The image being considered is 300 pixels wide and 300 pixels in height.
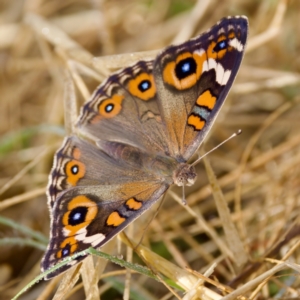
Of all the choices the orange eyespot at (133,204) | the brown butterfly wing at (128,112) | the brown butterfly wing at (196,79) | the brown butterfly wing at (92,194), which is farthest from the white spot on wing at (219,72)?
the orange eyespot at (133,204)

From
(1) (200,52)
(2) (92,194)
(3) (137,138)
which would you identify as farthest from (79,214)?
(1) (200,52)

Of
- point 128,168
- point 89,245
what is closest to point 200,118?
point 128,168

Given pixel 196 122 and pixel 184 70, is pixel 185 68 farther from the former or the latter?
pixel 196 122

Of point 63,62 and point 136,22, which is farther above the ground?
point 136,22

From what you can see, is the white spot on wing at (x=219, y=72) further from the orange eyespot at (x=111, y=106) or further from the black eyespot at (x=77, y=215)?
the black eyespot at (x=77, y=215)

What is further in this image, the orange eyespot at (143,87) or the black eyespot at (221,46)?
the orange eyespot at (143,87)

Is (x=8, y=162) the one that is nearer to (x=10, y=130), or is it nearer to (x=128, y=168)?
(x=10, y=130)

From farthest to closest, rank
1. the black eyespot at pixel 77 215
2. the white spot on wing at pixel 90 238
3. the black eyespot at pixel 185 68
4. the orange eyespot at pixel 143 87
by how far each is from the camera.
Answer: the orange eyespot at pixel 143 87
the black eyespot at pixel 185 68
the black eyespot at pixel 77 215
the white spot on wing at pixel 90 238
